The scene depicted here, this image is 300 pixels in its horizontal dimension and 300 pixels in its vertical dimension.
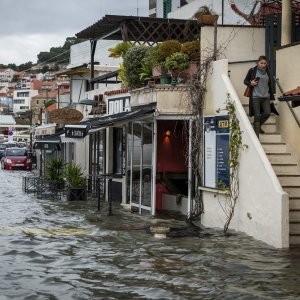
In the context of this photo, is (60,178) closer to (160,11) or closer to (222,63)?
(222,63)

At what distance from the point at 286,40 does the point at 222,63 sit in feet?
6.14

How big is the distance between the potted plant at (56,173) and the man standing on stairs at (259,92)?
12.0m

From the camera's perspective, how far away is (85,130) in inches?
749

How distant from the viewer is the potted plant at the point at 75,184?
21969 millimetres

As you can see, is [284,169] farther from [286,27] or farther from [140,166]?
[140,166]

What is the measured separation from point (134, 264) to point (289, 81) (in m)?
5.75

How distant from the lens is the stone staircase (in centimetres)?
1197

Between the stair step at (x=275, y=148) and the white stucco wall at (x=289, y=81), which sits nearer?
the white stucco wall at (x=289, y=81)

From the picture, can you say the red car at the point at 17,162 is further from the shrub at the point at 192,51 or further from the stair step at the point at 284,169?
the stair step at the point at 284,169

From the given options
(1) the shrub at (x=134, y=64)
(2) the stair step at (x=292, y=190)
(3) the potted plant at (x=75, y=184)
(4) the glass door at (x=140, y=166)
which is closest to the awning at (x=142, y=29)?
(1) the shrub at (x=134, y=64)

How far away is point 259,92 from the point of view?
1356 centimetres

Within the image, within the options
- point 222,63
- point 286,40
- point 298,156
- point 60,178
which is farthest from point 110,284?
point 60,178

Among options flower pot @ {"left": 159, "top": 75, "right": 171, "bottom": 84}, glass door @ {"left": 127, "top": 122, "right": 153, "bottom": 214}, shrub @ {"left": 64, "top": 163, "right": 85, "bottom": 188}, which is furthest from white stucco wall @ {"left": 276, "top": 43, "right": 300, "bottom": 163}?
shrub @ {"left": 64, "top": 163, "right": 85, "bottom": 188}

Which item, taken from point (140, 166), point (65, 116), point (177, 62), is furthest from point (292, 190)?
point (65, 116)
